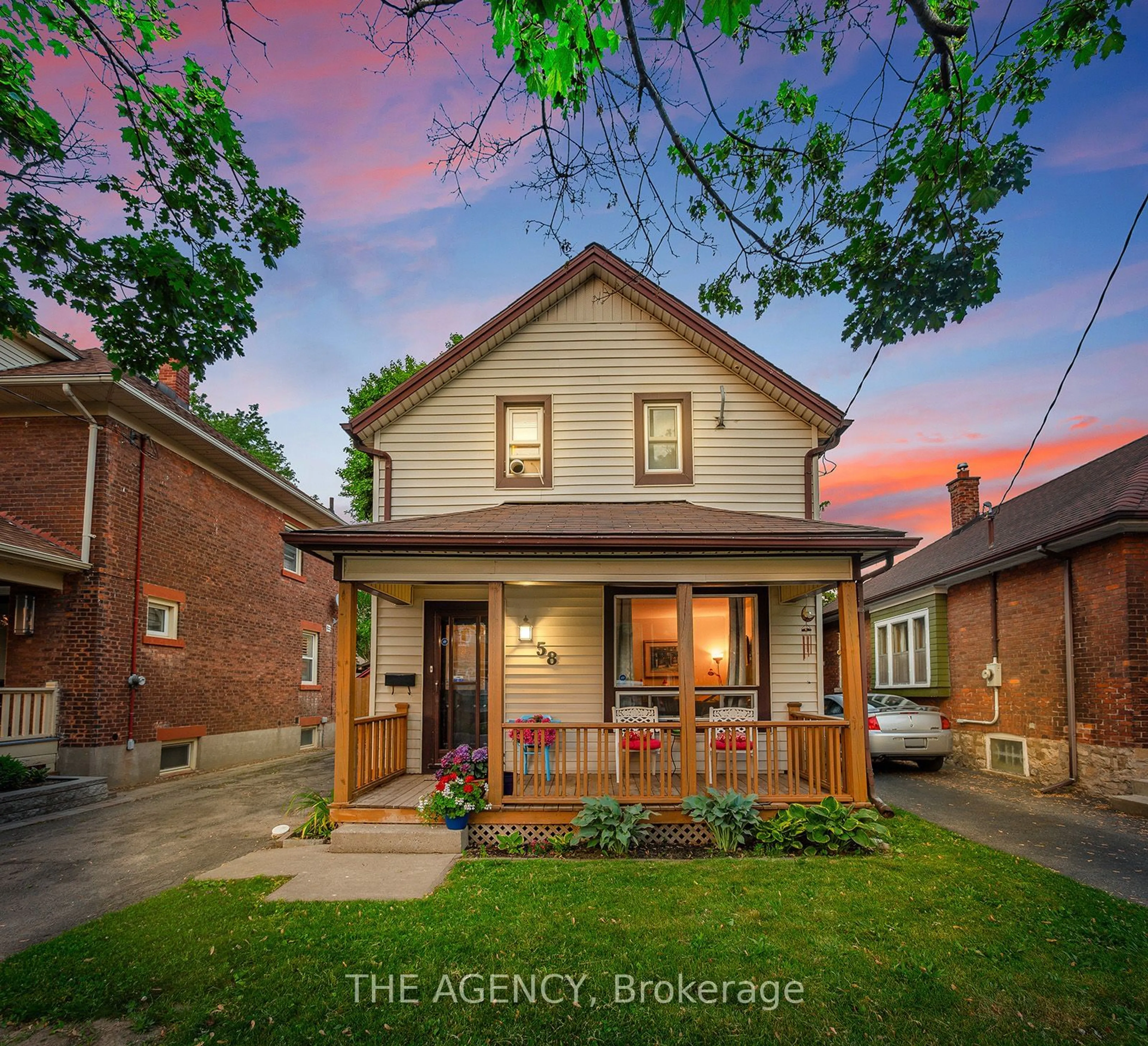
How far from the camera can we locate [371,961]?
4.17m

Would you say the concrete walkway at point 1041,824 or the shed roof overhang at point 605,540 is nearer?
the concrete walkway at point 1041,824

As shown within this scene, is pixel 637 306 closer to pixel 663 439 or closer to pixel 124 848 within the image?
pixel 663 439

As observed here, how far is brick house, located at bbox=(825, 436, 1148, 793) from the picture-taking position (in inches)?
348

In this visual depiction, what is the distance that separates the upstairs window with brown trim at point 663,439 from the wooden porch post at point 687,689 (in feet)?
8.33

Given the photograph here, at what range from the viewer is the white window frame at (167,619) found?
1165cm

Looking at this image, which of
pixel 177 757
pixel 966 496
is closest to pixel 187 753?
pixel 177 757

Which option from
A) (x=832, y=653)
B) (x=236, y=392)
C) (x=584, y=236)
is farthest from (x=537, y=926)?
(x=236, y=392)

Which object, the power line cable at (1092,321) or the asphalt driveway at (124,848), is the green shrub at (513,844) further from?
the power line cable at (1092,321)

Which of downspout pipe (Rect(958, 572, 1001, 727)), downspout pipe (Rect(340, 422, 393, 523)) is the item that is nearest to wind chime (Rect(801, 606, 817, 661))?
downspout pipe (Rect(958, 572, 1001, 727))

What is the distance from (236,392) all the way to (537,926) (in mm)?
29266

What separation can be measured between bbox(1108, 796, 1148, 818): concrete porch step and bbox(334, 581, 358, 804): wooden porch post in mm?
9421

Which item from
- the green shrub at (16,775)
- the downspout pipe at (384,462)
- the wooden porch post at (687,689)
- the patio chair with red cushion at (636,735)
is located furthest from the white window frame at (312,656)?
the wooden porch post at (687,689)

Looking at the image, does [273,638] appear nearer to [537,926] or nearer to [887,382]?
[537,926]

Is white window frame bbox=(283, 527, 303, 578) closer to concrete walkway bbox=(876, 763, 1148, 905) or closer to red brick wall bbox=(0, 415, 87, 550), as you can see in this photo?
red brick wall bbox=(0, 415, 87, 550)
